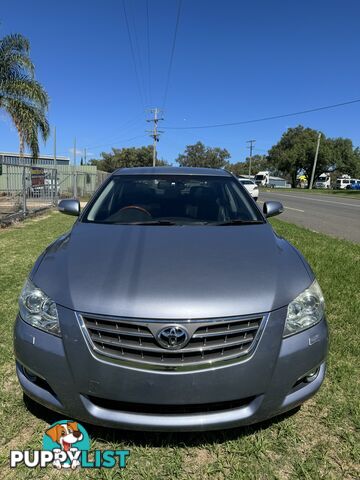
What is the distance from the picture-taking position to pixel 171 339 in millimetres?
2012

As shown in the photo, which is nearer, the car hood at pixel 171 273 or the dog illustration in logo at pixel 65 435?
the car hood at pixel 171 273

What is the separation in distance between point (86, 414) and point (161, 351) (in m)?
0.54

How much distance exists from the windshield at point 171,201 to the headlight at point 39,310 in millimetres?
1153

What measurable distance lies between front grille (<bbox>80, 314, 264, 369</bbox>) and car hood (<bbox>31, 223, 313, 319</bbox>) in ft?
0.15

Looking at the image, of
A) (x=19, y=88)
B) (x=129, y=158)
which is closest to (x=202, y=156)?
(x=129, y=158)

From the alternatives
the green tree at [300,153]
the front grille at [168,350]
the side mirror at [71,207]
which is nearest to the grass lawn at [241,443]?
the front grille at [168,350]

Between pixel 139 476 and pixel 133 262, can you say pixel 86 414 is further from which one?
pixel 133 262

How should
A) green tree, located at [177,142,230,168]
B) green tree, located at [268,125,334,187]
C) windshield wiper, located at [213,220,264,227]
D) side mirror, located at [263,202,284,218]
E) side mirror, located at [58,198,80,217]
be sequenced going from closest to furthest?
windshield wiper, located at [213,220,264,227], side mirror, located at [58,198,80,217], side mirror, located at [263,202,284,218], green tree, located at [268,125,334,187], green tree, located at [177,142,230,168]

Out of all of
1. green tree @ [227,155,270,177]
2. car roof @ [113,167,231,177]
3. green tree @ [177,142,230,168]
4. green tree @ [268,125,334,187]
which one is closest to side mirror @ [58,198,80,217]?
car roof @ [113,167,231,177]

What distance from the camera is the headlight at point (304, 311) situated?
7.24 feet

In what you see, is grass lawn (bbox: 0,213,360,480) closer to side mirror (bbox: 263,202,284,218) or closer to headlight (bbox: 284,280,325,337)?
headlight (bbox: 284,280,325,337)

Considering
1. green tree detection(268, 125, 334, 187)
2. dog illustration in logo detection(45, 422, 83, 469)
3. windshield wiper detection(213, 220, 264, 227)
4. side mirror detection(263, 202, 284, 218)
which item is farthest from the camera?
green tree detection(268, 125, 334, 187)

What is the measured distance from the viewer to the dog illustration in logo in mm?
2350

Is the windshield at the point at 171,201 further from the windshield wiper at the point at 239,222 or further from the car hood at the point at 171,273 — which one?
the car hood at the point at 171,273
